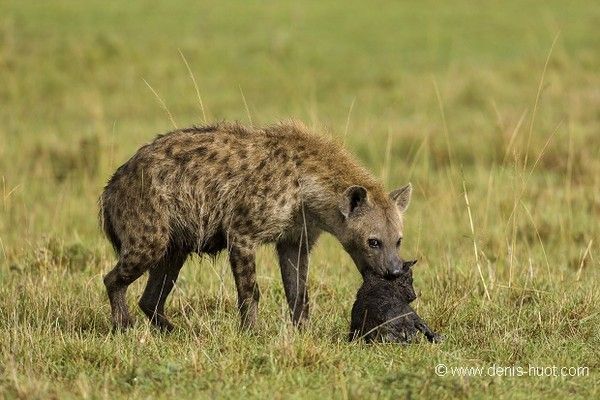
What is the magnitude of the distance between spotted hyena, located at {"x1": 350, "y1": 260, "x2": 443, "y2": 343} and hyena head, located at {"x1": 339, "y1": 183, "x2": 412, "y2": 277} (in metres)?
0.14

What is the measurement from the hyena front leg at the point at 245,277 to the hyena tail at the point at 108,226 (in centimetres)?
63

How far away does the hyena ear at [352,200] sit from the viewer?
6062 mm

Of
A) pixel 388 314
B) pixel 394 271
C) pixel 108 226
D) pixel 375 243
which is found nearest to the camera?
pixel 388 314

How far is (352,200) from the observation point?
20.1 ft

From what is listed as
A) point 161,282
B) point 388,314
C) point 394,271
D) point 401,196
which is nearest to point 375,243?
point 394,271

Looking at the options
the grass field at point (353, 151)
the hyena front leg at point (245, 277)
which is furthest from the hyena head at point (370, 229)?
the hyena front leg at point (245, 277)

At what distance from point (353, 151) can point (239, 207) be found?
5.33m

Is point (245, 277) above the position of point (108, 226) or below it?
below

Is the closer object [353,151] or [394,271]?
[394,271]

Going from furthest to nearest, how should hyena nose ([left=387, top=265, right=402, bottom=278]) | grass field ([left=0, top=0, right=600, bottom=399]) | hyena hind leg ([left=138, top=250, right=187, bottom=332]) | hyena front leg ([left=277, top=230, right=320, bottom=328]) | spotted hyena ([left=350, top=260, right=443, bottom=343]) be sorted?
hyena hind leg ([left=138, top=250, right=187, bottom=332]) < hyena front leg ([left=277, top=230, right=320, bottom=328]) < hyena nose ([left=387, top=265, right=402, bottom=278]) < spotted hyena ([left=350, top=260, right=443, bottom=343]) < grass field ([left=0, top=0, right=600, bottom=399])

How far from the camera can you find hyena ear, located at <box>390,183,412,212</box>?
20.7 ft

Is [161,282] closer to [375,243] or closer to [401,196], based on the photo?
[375,243]

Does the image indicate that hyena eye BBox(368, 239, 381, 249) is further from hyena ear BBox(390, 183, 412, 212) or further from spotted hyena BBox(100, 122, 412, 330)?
hyena ear BBox(390, 183, 412, 212)

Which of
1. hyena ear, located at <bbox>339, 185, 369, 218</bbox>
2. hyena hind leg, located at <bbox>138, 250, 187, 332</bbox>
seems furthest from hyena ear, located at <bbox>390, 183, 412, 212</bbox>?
hyena hind leg, located at <bbox>138, 250, 187, 332</bbox>
